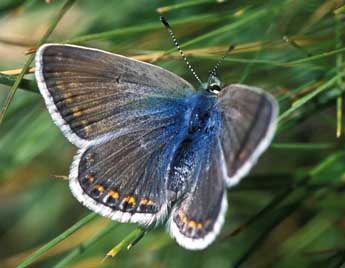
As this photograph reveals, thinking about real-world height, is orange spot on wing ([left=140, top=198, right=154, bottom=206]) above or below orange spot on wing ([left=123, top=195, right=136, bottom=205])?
below

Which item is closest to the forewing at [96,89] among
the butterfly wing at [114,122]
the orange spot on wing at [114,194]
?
the butterfly wing at [114,122]

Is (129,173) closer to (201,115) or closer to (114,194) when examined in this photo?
(114,194)

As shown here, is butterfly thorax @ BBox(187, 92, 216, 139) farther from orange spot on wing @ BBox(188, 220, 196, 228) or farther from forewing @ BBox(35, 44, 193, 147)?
orange spot on wing @ BBox(188, 220, 196, 228)

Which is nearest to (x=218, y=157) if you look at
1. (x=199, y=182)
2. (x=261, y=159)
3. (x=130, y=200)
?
(x=199, y=182)

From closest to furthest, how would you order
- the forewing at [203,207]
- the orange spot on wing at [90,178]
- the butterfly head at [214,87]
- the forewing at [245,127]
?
the forewing at [245,127] < the forewing at [203,207] < the orange spot on wing at [90,178] < the butterfly head at [214,87]

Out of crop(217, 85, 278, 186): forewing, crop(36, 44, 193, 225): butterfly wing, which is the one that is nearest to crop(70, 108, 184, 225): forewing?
crop(36, 44, 193, 225): butterfly wing

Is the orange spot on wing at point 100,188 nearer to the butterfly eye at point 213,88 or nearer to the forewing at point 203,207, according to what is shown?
the forewing at point 203,207

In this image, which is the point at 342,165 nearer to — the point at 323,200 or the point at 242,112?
the point at 323,200
